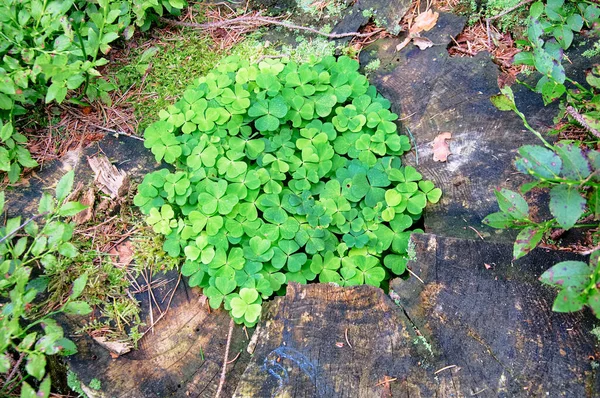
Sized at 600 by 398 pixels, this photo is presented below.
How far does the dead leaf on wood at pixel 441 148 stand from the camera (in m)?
2.75

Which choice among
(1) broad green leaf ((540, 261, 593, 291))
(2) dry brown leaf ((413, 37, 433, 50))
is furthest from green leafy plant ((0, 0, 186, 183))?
(1) broad green leaf ((540, 261, 593, 291))

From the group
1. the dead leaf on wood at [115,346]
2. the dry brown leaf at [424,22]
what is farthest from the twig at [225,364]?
the dry brown leaf at [424,22]

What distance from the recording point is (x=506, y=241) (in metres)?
2.34

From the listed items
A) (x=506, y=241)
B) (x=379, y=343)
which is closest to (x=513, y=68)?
(x=506, y=241)

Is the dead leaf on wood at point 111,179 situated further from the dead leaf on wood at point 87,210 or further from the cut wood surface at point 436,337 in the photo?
the cut wood surface at point 436,337

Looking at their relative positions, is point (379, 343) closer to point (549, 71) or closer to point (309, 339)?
point (309, 339)

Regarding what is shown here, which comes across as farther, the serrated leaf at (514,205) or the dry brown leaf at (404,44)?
the dry brown leaf at (404,44)

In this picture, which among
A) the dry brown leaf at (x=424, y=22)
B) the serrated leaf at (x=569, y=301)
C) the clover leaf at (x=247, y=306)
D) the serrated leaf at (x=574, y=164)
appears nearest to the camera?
the serrated leaf at (x=569, y=301)

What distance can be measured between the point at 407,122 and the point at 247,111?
1.02 m

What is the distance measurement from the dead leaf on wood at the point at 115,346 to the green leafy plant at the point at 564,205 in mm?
1876

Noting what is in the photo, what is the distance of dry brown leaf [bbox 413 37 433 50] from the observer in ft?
10.3

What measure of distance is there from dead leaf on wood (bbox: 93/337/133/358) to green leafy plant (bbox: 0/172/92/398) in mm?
137

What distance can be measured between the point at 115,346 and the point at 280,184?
125 centimetres

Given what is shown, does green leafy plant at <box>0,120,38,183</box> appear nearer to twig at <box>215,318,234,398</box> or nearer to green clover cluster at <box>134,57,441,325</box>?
green clover cluster at <box>134,57,441,325</box>
